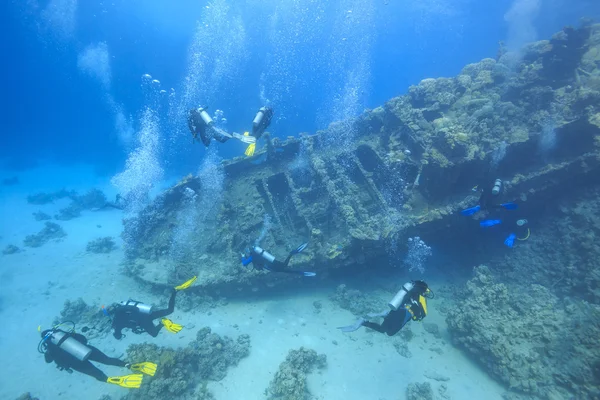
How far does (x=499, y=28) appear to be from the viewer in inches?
2827

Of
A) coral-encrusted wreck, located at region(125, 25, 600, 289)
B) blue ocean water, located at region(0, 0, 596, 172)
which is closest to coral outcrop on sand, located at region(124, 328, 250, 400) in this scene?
coral-encrusted wreck, located at region(125, 25, 600, 289)

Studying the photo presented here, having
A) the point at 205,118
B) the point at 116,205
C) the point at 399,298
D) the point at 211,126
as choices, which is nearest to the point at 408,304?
the point at 399,298

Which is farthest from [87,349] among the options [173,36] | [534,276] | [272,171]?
[173,36]

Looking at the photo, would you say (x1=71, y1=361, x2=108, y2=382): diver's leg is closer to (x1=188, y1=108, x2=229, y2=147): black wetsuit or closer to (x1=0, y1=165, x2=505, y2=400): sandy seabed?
(x1=0, y1=165, x2=505, y2=400): sandy seabed

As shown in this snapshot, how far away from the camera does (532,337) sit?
7801 mm

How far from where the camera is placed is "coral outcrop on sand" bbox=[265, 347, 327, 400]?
7219 millimetres

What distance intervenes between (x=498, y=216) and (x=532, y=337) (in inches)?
170

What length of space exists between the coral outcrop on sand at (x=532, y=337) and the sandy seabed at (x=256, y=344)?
26.2 inches

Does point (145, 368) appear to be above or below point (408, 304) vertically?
below

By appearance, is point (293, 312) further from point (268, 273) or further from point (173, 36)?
point (173, 36)

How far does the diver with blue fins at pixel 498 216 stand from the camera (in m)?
8.12

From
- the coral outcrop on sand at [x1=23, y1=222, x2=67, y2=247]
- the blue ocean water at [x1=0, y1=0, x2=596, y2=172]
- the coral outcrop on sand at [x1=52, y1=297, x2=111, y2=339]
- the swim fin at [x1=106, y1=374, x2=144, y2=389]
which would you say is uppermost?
the blue ocean water at [x1=0, y1=0, x2=596, y2=172]

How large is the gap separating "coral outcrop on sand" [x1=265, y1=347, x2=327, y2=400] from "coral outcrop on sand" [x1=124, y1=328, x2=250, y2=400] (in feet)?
5.26

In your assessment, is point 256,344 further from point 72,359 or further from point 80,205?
point 80,205
